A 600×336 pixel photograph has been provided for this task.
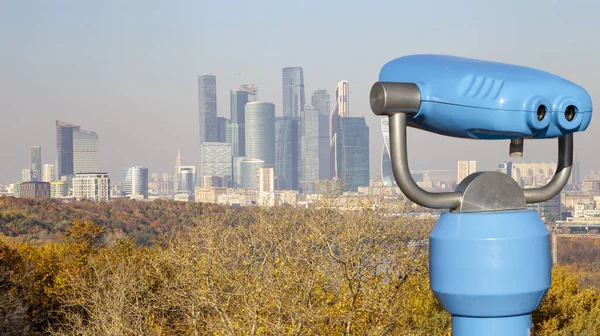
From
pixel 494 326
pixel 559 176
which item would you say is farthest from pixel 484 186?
pixel 494 326

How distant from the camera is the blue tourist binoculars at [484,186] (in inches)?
155

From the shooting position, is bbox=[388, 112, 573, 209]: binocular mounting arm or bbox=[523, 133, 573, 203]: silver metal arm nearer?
bbox=[388, 112, 573, 209]: binocular mounting arm

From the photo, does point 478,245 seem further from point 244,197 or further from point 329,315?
point 244,197

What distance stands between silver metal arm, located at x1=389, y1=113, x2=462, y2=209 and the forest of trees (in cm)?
450

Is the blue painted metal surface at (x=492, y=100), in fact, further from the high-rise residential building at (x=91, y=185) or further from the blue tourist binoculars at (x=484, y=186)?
the high-rise residential building at (x=91, y=185)

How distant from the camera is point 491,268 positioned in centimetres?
391

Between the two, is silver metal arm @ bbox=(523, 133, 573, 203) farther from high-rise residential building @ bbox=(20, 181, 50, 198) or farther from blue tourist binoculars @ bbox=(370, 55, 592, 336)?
high-rise residential building @ bbox=(20, 181, 50, 198)

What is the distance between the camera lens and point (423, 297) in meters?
14.1

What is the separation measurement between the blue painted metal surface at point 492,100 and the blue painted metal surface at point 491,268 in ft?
1.42

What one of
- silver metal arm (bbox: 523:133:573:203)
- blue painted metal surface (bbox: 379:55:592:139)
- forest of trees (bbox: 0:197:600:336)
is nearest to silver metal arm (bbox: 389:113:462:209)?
blue painted metal surface (bbox: 379:55:592:139)

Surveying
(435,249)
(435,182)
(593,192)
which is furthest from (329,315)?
(435,182)

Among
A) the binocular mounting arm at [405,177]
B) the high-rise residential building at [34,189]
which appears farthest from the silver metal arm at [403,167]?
the high-rise residential building at [34,189]

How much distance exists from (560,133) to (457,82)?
0.63 metres

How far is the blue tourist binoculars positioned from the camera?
3.93m
